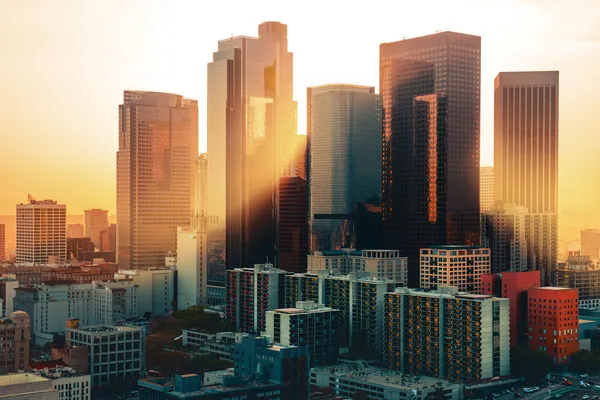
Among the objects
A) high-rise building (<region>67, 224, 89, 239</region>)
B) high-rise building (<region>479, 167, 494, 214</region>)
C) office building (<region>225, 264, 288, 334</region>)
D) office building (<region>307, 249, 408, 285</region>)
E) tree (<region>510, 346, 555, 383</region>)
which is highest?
high-rise building (<region>479, 167, 494, 214</region>)

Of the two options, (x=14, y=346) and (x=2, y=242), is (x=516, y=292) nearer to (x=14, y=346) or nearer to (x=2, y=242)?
(x=14, y=346)

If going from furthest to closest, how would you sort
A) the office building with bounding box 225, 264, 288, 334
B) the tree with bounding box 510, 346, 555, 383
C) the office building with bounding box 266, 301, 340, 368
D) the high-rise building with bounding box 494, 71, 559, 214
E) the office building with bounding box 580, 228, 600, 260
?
the office building with bounding box 580, 228, 600, 260, the high-rise building with bounding box 494, 71, 559, 214, the office building with bounding box 225, 264, 288, 334, the office building with bounding box 266, 301, 340, 368, the tree with bounding box 510, 346, 555, 383

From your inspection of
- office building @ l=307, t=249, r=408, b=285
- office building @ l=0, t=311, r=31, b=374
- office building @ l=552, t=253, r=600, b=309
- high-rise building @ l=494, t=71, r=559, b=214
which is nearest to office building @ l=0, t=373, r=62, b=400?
office building @ l=0, t=311, r=31, b=374

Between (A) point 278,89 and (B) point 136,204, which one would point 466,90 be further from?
(B) point 136,204

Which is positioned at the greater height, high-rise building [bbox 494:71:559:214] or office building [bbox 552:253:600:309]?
high-rise building [bbox 494:71:559:214]

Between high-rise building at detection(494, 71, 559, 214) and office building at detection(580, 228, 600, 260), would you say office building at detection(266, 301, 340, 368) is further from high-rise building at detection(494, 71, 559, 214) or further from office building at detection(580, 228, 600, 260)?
office building at detection(580, 228, 600, 260)

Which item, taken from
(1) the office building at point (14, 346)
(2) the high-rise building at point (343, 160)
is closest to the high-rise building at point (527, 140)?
(2) the high-rise building at point (343, 160)

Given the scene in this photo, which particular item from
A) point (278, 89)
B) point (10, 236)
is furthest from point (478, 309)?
point (10, 236)
